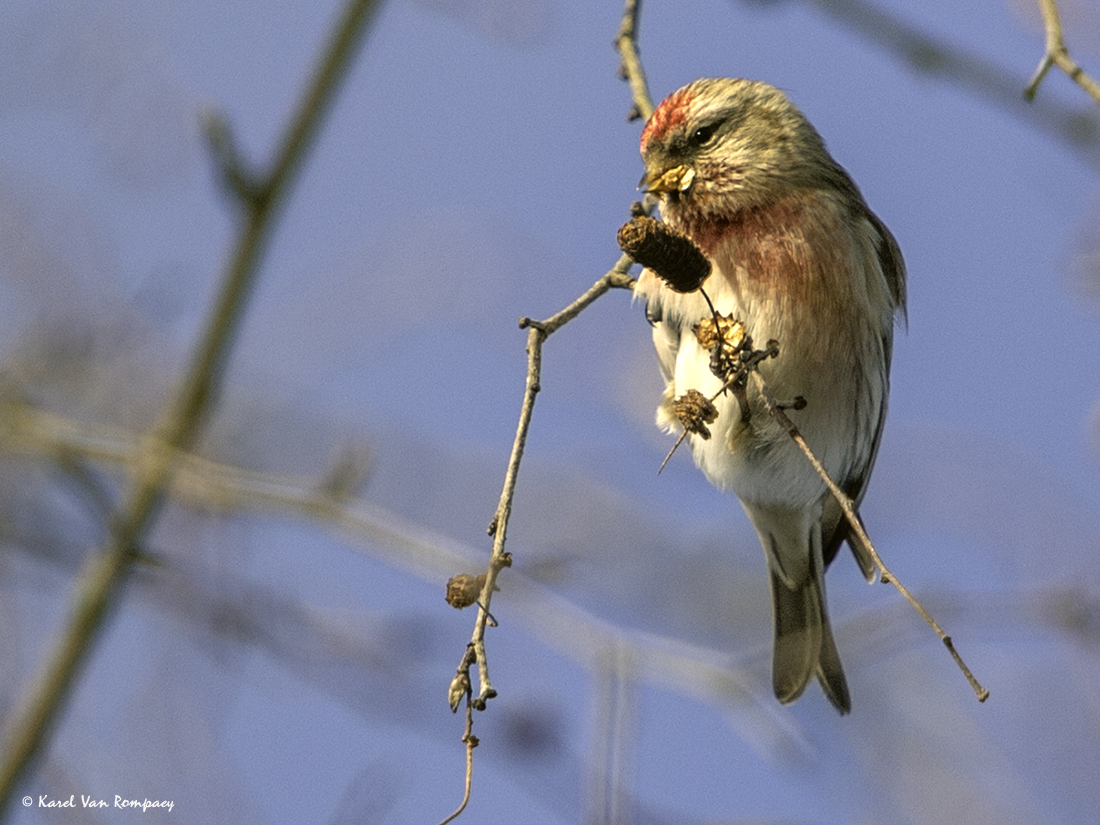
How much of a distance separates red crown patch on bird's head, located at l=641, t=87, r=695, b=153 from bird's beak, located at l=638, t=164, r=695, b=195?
0.32 ft

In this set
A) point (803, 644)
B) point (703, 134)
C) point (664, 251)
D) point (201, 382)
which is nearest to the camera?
point (664, 251)

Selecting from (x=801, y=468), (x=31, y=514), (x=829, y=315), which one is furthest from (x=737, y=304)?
(x=31, y=514)

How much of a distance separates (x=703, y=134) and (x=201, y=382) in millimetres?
1719

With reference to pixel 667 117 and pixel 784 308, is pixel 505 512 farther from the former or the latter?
pixel 667 117

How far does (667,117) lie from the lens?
12.1ft

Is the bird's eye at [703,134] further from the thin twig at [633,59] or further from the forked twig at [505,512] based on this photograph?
the forked twig at [505,512]

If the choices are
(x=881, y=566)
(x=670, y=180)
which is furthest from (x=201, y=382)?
(x=881, y=566)

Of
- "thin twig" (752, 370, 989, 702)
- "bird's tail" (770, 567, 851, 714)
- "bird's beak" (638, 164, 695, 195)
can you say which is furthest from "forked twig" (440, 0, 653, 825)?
"bird's tail" (770, 567, 851, 714)

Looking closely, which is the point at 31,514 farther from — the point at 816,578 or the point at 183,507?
the point at 816,578

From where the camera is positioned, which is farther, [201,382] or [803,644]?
[803,644]

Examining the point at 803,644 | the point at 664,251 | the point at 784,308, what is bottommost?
the point at 803,644

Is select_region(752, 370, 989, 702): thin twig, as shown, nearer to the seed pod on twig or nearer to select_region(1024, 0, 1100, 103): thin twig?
the seed pod on twig

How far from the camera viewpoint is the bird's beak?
3.65 m

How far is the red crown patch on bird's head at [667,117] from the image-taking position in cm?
366
